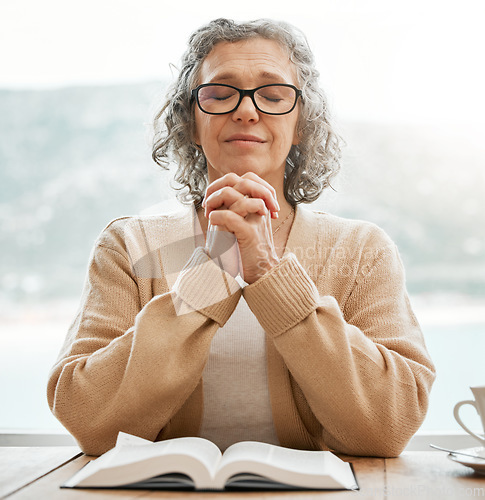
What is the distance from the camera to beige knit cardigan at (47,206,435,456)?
3.55ft

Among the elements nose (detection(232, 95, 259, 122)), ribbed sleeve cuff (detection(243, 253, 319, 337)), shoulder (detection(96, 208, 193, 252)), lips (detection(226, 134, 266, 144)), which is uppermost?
nose (detection(232, 95, 259, 122))

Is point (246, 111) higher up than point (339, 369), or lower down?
higher up

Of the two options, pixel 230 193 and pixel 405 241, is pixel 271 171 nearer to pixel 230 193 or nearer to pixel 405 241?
pixel 230 193

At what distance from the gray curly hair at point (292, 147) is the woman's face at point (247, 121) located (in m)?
0.04

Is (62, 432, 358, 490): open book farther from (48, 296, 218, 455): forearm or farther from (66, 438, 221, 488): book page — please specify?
(48, 296, 218, 455): forearm

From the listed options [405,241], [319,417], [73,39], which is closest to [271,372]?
[319,417]

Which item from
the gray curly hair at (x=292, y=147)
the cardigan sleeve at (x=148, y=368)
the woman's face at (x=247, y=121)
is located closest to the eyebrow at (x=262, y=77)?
the woman's face at (x=247, y=121)

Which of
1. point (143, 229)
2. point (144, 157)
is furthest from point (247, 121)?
point (144, 157)

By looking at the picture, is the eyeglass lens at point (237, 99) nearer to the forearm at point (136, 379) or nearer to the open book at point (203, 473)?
the forearm at point (136, 379)

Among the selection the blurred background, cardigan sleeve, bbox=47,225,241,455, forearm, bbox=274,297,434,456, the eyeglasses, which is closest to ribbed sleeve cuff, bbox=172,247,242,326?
cardigan sleeve, bbox=47,225,241,455

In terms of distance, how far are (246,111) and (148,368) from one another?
0.64 m

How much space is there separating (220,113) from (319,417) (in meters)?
0.73

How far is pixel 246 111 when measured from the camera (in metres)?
1.36

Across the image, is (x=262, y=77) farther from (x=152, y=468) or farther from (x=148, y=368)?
(x=152, y=468)
